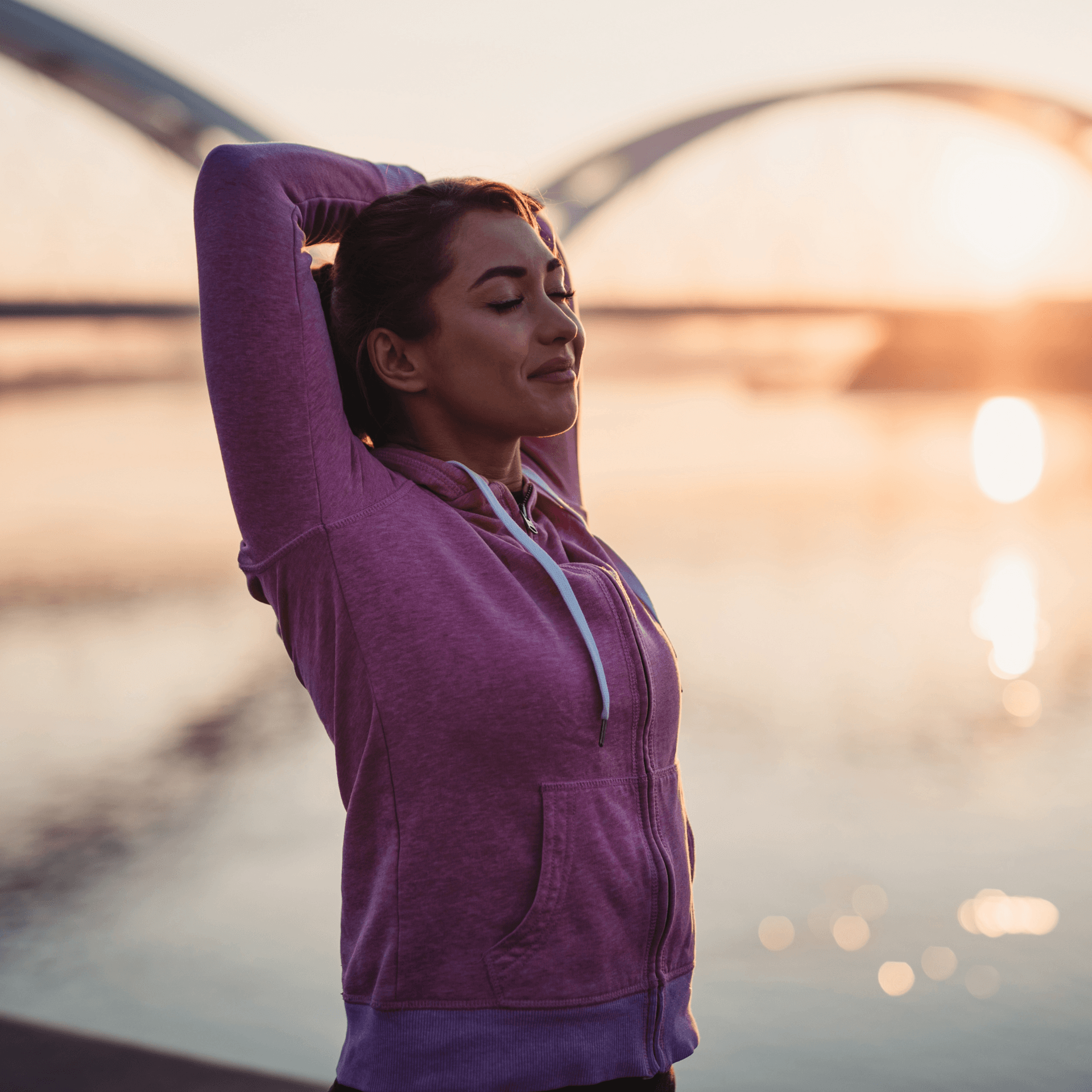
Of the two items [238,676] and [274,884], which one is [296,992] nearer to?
[274,884]

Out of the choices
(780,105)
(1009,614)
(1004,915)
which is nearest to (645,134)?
(780,105)

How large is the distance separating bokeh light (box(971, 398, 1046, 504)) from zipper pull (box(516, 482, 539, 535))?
9.11m

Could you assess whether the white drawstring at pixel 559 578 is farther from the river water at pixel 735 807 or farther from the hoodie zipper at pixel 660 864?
the river water at pixel 735 807

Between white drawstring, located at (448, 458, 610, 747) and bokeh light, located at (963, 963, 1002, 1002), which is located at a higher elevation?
white drawstring, located at (448, 458, 610, 747)

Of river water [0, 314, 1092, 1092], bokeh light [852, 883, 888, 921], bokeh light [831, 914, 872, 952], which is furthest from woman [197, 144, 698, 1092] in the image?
bokeh light [852, 883, 888, 921]

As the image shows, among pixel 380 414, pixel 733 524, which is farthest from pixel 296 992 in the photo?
pixel 733 524

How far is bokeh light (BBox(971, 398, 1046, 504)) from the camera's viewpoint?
1063 cm

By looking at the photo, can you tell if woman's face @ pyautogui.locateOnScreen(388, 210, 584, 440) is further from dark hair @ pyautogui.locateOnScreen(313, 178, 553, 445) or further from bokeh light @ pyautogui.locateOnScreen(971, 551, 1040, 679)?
bokeh light @ pyautogui.locateOnScreen(971, 551, 1040, 679)

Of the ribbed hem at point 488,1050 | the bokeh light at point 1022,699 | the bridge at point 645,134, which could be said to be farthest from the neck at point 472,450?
the bridge at point 645,134

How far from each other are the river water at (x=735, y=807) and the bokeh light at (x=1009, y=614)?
5 centimetres

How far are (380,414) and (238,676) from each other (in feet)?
11.2

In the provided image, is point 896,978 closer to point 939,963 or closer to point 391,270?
point 939,963

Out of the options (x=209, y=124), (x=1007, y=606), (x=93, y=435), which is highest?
(x=209, y=124)

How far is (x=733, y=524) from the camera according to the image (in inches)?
324
